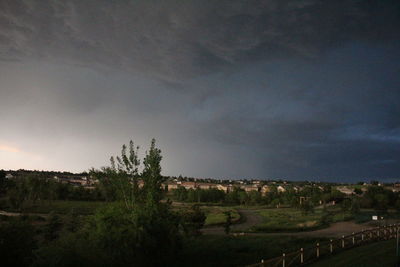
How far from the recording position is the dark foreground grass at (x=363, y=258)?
24.0m

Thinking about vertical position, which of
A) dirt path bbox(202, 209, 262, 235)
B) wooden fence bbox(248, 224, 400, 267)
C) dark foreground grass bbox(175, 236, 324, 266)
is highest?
wooden fence bbox(248, 224, 400, 267)

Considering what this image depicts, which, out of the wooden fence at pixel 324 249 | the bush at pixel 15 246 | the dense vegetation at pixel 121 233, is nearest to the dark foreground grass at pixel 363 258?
the wooden fence at pixel 324 249

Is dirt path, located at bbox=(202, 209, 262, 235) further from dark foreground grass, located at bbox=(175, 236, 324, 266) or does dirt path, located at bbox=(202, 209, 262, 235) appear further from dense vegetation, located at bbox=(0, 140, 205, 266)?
dense vegetation, located at bbox=(0, 140, 205, 266)

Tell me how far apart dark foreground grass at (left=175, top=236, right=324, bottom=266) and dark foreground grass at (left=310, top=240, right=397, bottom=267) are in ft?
29.5

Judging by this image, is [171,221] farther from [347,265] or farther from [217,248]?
[217,248]

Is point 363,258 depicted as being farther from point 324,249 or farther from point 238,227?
point 238,227

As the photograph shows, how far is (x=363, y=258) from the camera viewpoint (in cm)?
2681

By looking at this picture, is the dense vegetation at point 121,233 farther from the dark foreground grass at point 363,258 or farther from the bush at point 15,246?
the dark foreground grass at point 363,258


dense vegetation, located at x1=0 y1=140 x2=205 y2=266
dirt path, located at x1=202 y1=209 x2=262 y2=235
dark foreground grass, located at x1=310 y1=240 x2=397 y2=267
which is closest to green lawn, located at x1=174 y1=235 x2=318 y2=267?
dense vegetation, located at x1=0 y1=140 x2=205 y2=266

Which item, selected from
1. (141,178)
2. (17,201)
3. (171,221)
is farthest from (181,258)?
(17,201)

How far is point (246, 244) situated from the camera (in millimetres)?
45531

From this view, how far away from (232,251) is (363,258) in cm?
1655

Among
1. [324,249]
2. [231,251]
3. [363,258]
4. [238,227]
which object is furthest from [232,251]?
[238,227]

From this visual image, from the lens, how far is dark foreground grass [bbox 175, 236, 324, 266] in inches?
1389
